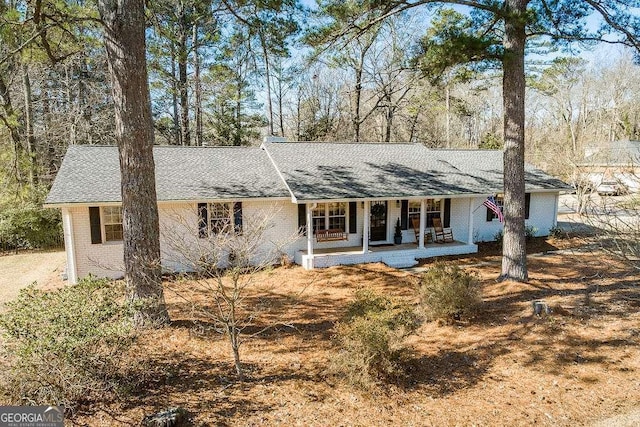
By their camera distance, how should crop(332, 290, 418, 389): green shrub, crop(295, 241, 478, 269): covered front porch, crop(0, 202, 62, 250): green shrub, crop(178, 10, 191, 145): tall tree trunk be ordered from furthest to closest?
1. crop(178, 10, 191, 145): tall tree trunk
2. crop(0, 202, 62, 250): green shrub
3. crop(295, 241, 478, 269): covered front porch
4. crop(332, 290, 418, 389): green shrub

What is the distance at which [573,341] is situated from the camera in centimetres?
647

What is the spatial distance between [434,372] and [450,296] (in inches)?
78.8

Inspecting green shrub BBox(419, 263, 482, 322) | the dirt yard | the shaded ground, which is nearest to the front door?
the dirt yard

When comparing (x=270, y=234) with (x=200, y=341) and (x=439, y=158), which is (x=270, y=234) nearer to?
(x=200, y=341)

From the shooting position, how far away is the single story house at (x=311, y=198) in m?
11.7

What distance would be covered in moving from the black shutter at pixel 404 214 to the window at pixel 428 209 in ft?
0.71

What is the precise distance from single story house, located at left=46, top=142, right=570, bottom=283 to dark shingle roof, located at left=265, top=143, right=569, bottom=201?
0.05 m

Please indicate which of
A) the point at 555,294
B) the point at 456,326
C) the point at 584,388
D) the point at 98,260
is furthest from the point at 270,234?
the point at 584,388

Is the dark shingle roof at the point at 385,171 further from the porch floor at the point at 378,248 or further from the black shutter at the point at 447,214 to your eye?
the porch floor at the point at 378,248

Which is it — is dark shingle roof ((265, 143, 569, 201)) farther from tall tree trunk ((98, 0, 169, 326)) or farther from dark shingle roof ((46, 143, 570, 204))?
tall tree trunk ((98, 0, 169, 326))

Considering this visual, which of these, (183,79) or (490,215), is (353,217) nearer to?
(490,215)

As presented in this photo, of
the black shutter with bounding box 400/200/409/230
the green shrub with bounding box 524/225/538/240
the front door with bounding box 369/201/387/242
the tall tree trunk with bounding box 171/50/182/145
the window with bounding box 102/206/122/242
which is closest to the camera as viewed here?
the window with bounding box 102/206/122/242

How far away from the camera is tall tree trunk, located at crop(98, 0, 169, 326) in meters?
6.65

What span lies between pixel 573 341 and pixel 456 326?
75.2 inches
